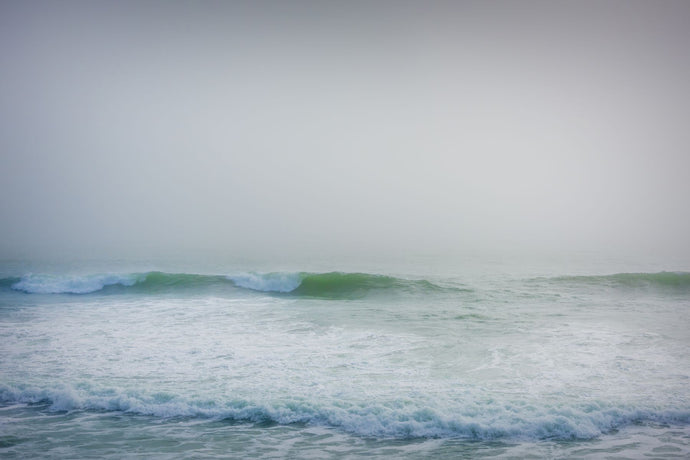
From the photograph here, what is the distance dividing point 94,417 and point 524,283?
17759 millimetres

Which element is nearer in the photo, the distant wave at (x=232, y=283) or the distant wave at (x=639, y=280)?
the distant wave at (x=639, y=280)

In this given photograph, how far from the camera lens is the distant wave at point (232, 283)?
66.7 ft

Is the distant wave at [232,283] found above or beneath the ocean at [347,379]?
above

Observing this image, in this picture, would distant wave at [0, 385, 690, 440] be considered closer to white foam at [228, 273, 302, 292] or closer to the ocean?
the ocean

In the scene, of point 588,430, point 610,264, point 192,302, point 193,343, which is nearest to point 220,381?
point 193,343

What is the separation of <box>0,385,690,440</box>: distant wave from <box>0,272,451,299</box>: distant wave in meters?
13.2

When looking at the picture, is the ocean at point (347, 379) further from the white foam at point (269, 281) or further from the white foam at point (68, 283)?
the white foam at point (68, 283)

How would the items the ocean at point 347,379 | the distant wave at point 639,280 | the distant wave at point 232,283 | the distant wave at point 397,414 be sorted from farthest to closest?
the distant wave at point 232,283
the distant wave at point 639,280
the distant wave at point 397,414
the ocean at point 347,379

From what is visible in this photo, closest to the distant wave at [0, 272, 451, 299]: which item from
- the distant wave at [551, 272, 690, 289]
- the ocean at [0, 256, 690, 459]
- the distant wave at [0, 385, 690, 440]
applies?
the ocean at [0, 256, 690, 459]

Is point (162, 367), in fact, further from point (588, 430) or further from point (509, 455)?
point (588, 430)

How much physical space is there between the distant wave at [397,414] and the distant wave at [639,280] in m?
15.3

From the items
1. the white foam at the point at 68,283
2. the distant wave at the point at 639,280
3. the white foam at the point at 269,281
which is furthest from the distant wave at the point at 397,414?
the white foam at the point at 68,283

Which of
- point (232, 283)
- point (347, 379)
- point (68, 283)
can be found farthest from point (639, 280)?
point (68, 283)

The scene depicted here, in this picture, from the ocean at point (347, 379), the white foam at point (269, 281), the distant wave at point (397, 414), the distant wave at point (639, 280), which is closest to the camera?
the ocean at point (347, 379)
